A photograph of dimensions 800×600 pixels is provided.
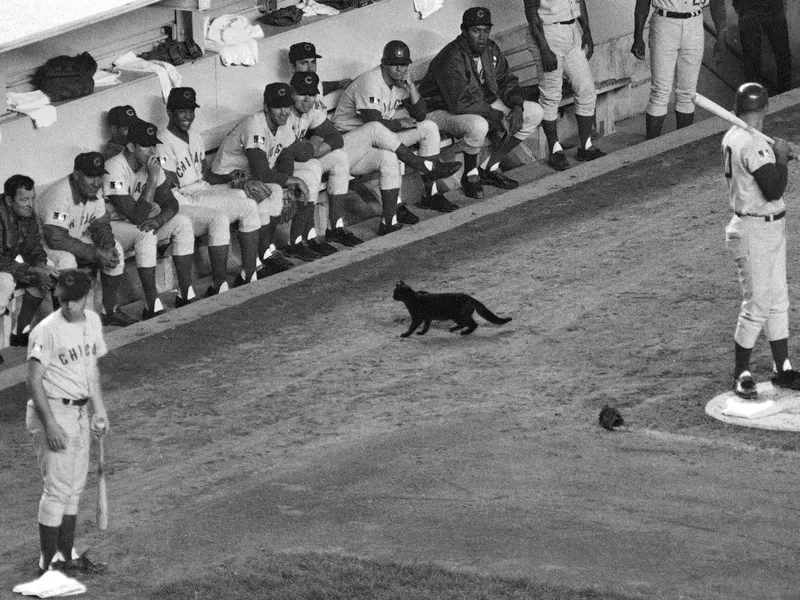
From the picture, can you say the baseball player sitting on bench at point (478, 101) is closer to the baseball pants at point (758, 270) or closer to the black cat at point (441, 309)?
the black cat at point (441, 309)

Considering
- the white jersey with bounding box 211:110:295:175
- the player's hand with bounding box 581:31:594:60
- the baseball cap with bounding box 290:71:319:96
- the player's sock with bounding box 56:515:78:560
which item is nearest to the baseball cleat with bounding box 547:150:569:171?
the player's hand with bounding box 581:31:594:60

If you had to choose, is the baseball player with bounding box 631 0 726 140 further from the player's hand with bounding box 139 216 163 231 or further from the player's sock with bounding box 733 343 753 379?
the player's sock with bounding box 733 343 753 379

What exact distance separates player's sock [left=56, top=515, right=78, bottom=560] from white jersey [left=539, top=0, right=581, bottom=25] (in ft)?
26.0

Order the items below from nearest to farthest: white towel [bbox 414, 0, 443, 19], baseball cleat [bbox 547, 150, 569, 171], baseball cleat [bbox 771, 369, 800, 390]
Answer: baseball cleat [bbox 771, 369, 800, 390] < baseball cleat [bbox 547, 150, 569, 171] < white towel [bbox 414, 0, 443, 19]

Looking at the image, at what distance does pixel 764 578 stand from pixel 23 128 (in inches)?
264

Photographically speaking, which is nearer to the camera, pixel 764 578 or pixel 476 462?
pixel 764 578

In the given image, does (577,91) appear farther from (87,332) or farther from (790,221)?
A: (87,332)

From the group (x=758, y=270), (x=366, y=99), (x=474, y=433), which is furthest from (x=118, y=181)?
(x=758, y=270)

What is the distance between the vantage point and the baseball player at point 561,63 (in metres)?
13.6

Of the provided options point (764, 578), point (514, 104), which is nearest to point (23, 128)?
point (514, 104)

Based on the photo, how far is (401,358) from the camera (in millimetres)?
9859

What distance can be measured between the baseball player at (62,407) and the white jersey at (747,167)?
3405mm

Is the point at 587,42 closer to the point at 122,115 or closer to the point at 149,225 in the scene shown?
the point at 122,115

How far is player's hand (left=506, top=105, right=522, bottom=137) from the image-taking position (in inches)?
530
